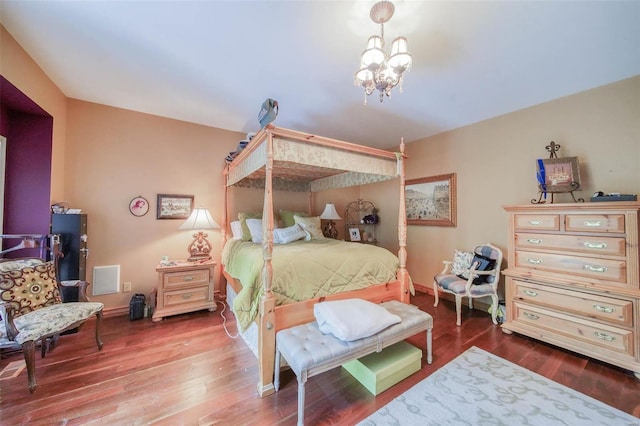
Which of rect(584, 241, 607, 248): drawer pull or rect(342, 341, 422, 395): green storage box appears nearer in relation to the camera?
rect(342, 341, 422, 395): green storage box

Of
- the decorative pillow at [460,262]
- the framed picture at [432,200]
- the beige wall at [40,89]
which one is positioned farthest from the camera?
the framed picture at [432,200]

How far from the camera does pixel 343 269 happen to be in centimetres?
220

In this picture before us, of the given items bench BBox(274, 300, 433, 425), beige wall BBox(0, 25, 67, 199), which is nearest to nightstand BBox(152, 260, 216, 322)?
beige wall BBox(0, 25, 67, 199)

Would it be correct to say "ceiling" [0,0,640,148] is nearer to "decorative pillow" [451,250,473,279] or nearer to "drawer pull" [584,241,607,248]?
"drawer pull" [584,241,607,248]

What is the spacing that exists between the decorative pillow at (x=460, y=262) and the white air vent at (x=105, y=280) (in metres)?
4.46

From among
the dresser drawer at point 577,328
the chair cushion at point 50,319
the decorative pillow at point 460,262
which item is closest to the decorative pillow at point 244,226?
the chair cushion at point 50,319

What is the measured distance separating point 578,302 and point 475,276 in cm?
84

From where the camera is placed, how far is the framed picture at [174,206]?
3.16 meters

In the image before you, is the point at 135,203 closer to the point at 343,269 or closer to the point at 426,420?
the point at 343,269

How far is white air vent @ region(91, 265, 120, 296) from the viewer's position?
2.80 meters

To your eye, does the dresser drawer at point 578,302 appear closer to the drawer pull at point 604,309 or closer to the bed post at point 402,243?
the drawer pull at point 604,309

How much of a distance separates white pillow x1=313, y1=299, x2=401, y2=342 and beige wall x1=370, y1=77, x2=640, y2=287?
7.55 feet

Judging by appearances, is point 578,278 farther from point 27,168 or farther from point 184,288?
point 27,168

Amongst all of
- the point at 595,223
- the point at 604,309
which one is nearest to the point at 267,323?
the point at 604,309
